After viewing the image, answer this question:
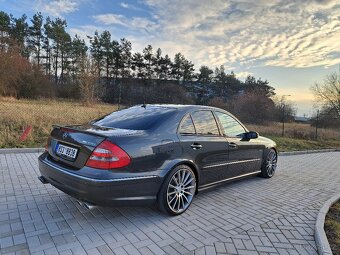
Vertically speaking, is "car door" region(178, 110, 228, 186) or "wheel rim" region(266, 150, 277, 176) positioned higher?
"car door" region(178, 110, 228, 186)

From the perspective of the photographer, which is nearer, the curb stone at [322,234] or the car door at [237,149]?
the curb stone at [322,234]

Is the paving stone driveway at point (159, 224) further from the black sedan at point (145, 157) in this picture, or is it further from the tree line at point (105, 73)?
the tree line at point (105, 73)

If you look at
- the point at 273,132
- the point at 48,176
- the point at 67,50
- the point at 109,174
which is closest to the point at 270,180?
the point at 109,174

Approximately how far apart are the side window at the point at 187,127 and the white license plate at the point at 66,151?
151cm

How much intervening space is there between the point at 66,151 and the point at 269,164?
4678 millimetres

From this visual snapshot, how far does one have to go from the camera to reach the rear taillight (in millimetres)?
3154

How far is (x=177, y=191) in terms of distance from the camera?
12.7 ft

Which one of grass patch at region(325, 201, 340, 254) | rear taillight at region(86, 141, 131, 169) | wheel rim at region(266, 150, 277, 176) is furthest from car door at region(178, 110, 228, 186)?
wheel rim at region(266, 150, 277, 176)

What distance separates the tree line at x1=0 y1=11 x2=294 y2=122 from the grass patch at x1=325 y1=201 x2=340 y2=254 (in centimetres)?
2657

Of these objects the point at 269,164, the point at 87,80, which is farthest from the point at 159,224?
the point at 87,80

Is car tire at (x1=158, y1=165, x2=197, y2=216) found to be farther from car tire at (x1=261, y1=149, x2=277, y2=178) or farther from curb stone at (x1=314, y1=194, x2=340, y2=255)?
car tire at (x1=261, y1=149, x2=277, y2=178)

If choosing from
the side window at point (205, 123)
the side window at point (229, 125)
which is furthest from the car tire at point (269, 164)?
the side window at point (205, 123)

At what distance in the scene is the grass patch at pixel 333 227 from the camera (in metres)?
3.31

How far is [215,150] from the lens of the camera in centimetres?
448
